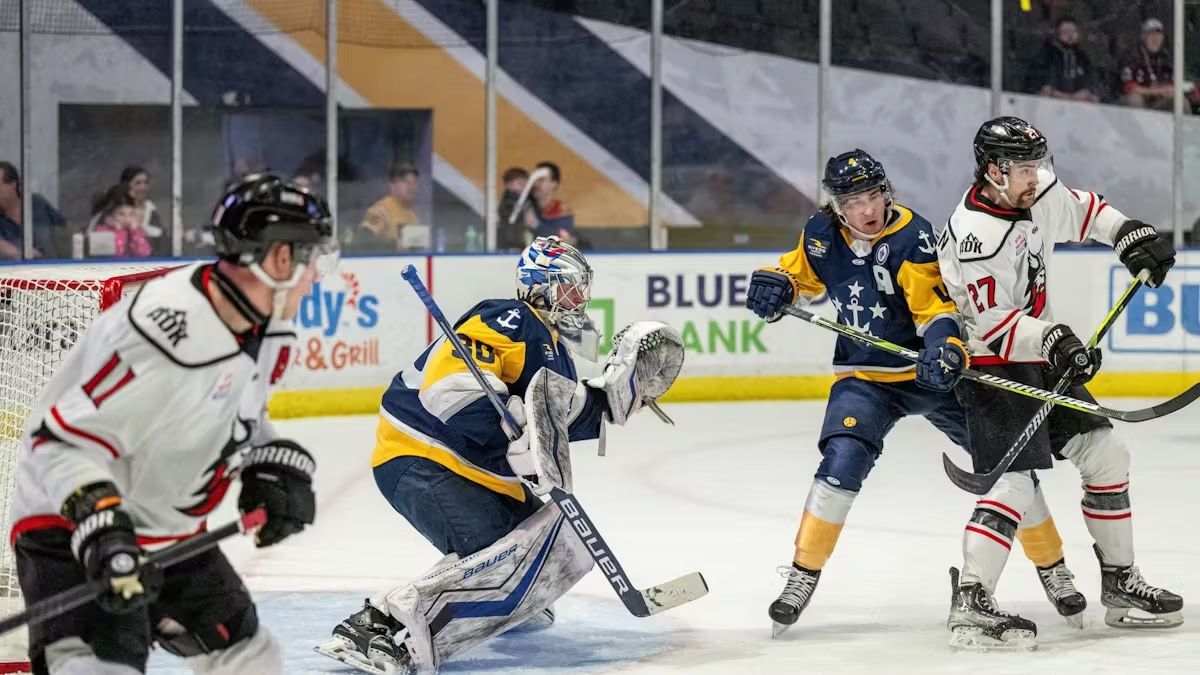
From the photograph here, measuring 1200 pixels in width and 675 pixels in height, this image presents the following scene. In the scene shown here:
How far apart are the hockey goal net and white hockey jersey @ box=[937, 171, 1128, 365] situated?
5.79ft

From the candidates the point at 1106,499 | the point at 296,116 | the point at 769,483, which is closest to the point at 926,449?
the point at 769,483

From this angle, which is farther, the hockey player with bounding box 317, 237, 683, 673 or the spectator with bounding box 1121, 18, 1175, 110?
the spectator with bounding box 1121, 18, 1175, 110

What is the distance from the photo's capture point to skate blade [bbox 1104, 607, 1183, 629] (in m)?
4.09

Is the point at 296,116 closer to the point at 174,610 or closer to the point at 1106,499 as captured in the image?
the point at 1106,499

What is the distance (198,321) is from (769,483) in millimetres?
4002

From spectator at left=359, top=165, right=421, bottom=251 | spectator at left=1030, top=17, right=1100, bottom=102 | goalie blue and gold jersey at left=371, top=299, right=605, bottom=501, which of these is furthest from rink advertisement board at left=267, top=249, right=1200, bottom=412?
goalie blue and gold jersey at left=371, top=299, right=605, bottom=501

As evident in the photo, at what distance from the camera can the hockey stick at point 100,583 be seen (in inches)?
89.5

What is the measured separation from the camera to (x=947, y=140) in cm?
941

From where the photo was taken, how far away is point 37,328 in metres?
4.07

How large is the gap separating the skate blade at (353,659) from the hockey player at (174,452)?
3.52ft

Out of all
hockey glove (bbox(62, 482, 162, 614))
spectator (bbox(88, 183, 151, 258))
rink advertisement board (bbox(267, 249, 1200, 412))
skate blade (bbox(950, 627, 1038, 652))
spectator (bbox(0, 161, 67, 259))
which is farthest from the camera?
rink advertisement board (bbox(267, 249, 1200, 412))

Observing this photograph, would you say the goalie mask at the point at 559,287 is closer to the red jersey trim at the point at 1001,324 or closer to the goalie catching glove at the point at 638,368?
the goalie catching glove at the point at 638,368

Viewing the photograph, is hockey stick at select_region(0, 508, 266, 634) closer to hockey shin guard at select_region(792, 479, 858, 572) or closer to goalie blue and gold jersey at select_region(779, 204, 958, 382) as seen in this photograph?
hockey shin guard at select_region(792, 479, 858, 572)

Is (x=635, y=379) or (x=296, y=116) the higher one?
(x=296, y=116)
